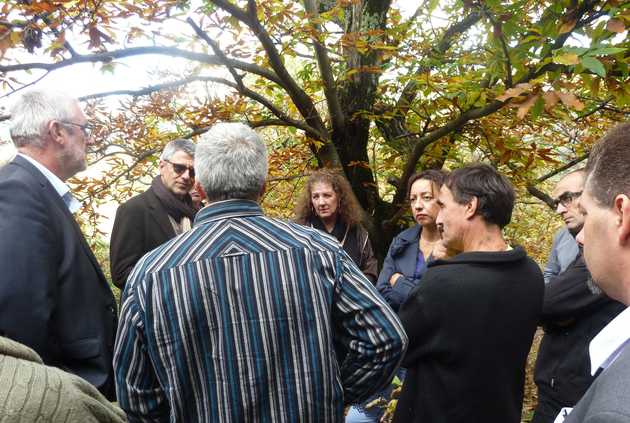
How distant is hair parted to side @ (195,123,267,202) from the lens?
1.58 m

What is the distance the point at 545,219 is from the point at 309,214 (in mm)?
5173

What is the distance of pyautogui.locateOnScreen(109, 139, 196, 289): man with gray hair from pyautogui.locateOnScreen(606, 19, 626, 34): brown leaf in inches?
101

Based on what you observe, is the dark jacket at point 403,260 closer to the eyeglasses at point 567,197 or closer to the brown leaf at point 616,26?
the eyeglasses at point 567,197

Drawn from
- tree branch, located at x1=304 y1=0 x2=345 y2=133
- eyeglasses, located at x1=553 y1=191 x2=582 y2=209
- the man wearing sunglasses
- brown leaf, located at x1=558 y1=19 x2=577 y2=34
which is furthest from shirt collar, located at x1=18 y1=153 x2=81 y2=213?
eyeglasses, located at x1=553 y1=191 x2=582 y2=209

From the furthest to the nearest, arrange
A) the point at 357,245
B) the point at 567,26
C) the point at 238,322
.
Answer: the point at 357,245 < the point at 567,26 < the point at 238,322

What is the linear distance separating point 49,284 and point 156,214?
60.8 inches

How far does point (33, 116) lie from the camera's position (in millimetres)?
2117

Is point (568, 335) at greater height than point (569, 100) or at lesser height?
lesser

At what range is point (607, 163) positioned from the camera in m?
0.93

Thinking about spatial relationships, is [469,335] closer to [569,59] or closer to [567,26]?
[569,59]

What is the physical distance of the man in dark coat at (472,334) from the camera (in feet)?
5.89

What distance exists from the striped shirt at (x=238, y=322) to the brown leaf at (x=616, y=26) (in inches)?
60.0

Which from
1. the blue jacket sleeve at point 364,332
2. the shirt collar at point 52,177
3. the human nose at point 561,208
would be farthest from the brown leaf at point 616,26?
the shirt collar at point 52,177

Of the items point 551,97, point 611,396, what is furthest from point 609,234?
point 551,97
